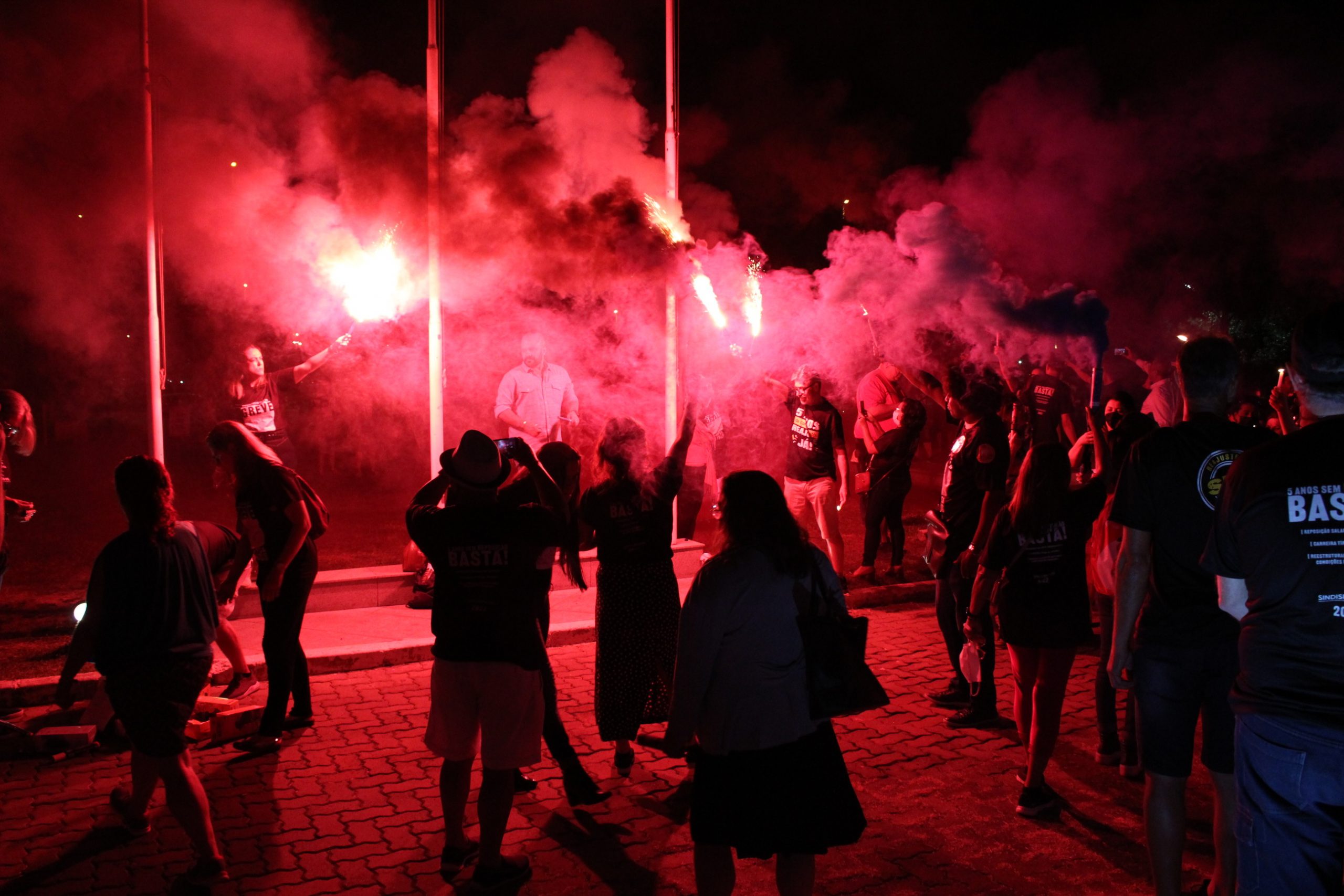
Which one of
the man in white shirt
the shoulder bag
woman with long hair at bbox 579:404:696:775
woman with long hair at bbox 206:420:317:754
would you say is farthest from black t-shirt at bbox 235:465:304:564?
the shoulder bag

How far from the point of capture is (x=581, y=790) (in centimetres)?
487

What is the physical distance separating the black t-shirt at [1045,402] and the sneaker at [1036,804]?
239 inches

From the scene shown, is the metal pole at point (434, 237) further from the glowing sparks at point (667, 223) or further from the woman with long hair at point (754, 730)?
the woman with long hair at point (754, 730)

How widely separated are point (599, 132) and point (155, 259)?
410 cm

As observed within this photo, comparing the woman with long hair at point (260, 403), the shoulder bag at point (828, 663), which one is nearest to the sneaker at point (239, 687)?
the woman with long hair at point (260, 403)

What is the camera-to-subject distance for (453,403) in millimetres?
15297

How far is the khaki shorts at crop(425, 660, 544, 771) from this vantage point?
A: 4.10m

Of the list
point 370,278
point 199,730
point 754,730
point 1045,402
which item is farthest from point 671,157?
point 754,730

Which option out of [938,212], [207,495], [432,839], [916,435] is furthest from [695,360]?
[207,495]

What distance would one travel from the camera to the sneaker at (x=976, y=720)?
19.3ft

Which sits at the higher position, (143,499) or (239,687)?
(143,499)

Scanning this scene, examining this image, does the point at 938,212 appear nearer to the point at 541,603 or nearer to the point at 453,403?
the point at 541,603

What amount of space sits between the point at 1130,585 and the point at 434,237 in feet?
22.8

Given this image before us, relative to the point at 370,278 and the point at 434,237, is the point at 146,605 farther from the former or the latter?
the point at 370,278
